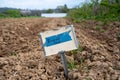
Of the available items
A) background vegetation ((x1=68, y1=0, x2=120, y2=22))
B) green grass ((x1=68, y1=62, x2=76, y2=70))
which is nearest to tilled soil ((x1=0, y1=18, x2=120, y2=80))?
green grass ((x1=68, y1=62, x2=76, y2=70))

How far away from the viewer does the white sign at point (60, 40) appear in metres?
3.03

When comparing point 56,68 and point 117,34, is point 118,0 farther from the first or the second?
point 56,68

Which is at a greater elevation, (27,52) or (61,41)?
(61,41)

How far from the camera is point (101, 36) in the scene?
18.5 ft

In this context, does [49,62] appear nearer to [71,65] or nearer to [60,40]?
[71,65]

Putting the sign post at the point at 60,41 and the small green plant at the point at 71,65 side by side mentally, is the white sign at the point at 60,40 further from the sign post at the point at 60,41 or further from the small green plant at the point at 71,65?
the small green plant at the point at 71,65

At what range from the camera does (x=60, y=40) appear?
119 inches

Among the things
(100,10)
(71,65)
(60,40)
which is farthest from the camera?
(100,10)

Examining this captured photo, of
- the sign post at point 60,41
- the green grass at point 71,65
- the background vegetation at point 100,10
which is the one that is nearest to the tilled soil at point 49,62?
the green grass at point 71,65

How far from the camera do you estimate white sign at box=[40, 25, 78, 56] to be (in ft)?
9.93

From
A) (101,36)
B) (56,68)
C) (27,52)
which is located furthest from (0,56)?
(101,36)

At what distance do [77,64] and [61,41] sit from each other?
69 centimetres

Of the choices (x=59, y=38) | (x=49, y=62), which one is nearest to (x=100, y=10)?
(x=49, y=62)

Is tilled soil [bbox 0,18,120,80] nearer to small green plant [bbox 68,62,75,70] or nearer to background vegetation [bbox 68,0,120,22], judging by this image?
small green plant [bbox 68,62,75,70]
